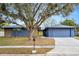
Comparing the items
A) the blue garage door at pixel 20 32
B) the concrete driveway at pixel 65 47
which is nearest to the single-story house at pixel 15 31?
the blue garage door at pixel 20 32

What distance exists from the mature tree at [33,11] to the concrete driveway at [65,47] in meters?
0.71

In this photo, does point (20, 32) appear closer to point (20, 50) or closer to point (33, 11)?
point (20, 50)

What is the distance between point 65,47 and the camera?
7020 millimetres

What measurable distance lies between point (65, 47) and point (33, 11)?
133 cm

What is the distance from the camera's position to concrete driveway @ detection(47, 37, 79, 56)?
22.2 feet

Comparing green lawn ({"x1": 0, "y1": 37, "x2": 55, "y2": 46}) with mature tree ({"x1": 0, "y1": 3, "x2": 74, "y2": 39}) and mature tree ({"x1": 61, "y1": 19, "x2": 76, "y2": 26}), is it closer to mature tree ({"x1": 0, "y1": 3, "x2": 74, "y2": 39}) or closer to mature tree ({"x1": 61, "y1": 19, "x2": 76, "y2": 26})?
mature tree ({"x1": 0, "y1": 3, "x2": 74, "y2": 39})

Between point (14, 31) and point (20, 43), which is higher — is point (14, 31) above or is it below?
above

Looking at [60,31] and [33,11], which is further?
[33,11]

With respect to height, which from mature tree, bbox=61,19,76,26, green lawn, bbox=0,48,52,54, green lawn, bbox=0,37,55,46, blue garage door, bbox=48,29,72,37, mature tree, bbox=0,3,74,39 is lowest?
green lawn, bbox=0,48,52,54

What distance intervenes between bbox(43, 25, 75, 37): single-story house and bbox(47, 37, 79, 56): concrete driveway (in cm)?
14


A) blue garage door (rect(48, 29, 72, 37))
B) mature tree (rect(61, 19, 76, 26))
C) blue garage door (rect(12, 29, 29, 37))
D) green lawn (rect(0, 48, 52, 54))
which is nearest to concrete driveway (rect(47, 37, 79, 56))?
blue garage door (rect(48, 29, 72, 37))

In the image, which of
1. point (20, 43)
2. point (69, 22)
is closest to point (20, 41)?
point (20, 43)

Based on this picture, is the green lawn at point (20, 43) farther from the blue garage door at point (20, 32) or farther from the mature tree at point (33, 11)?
the mature tree at point (33, 11)

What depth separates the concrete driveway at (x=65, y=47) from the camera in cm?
677
